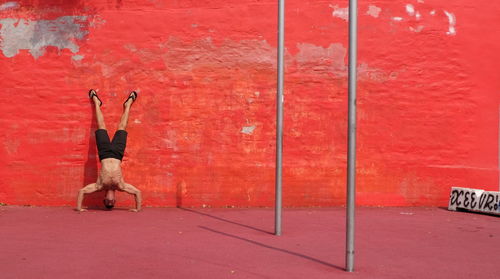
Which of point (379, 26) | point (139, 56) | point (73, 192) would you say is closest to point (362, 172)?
point (379, 26)

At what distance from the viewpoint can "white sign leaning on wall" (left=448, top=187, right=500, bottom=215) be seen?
32.7 ft

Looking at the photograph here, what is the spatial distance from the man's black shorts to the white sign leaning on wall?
6.05m

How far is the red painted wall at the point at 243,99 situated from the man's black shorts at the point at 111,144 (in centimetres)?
40

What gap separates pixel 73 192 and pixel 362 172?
543cm

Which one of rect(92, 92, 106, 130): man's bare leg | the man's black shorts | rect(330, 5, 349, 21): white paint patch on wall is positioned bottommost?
the man's black shorts

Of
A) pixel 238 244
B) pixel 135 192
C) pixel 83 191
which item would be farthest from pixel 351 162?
pixel 83 191

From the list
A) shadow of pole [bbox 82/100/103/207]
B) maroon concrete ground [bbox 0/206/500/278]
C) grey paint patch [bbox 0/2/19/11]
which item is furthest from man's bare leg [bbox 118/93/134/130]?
grey paint patch [bbox 0/2/19/11]

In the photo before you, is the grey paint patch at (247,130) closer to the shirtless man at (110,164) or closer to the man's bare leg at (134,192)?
the shirtless man at (110,164)

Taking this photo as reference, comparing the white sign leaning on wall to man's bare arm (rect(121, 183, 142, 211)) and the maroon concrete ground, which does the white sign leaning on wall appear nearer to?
the maroon concrete ground

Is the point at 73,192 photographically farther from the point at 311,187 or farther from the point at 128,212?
the point at 311,187

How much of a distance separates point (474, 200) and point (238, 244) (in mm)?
5331

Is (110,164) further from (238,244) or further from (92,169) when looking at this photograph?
(238,244)

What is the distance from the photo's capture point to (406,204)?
11000 millimetres

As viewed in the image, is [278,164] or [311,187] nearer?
[278,164]
